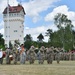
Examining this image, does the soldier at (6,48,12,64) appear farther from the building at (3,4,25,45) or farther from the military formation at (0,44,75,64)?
the building at (3,4,25,45)

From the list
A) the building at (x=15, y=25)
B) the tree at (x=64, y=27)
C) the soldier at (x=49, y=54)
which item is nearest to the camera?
the soldier at (x=49, y=54)

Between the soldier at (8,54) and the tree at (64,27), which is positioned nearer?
the soldier at (8,54)

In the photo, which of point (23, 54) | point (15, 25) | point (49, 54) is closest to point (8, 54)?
point (23, 54)

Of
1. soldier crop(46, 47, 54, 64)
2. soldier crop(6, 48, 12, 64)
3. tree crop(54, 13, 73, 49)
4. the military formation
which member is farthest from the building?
soldier crop(6, 48, 12, 64)

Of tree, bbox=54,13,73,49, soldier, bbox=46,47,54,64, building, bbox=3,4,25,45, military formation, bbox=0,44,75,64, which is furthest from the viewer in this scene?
building, bbox=3,4,25,45

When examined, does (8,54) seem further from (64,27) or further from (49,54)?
(64,27)

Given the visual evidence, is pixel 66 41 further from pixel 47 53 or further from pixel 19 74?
pixel 19 74

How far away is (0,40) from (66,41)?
39535 mm

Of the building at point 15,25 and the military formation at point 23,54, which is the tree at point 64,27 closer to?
the building at point 15,25

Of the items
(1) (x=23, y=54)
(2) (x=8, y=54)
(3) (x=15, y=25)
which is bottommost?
(1) (x=23, y=54)

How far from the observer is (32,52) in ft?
114

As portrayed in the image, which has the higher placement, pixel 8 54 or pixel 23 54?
pixel 8 54

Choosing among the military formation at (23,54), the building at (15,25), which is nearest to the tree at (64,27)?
the building at (15,25)

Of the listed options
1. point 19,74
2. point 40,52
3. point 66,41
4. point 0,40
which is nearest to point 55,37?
point 66,41
